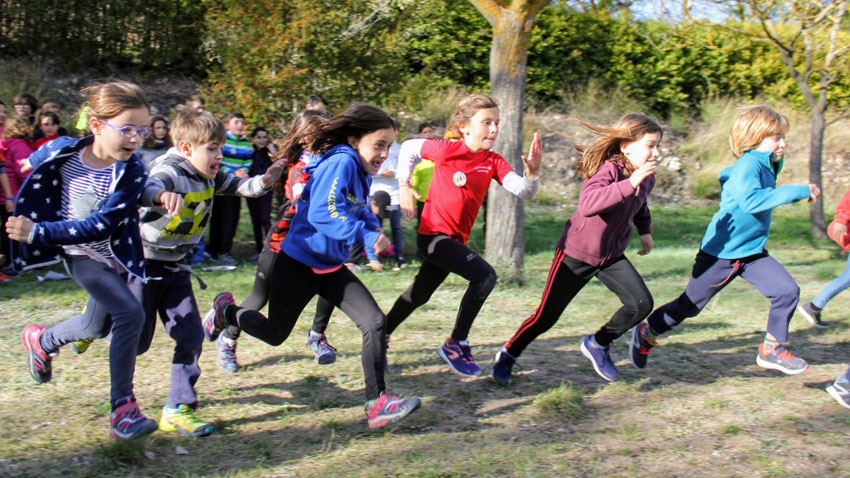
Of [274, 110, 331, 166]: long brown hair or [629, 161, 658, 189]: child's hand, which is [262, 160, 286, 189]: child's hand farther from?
[629, 161, 658, 189]: child's hand

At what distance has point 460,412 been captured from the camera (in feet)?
14.8

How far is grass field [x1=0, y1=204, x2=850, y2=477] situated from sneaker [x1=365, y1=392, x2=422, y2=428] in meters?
0.11

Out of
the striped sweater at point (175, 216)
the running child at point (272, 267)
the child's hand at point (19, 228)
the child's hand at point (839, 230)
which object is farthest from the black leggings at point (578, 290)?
the child's hand at point (19, 228)

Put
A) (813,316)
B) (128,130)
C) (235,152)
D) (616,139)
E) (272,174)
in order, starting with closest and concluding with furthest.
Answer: (128,130)
(272,174)
(616,139)
(813,316)
(235,152)

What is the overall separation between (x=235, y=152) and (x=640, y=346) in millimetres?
5687

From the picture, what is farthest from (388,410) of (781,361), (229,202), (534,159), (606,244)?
(229,202)

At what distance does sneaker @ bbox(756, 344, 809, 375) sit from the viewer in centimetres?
494

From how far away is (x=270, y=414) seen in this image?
4.41 meters

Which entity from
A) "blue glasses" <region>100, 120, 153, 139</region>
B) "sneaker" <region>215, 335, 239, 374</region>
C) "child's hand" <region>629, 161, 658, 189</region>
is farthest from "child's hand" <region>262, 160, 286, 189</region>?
"child's hand" <region>629, 161, 658, 189</region>

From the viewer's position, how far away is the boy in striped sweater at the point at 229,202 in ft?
29.6

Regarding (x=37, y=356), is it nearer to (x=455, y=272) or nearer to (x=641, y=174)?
(x=455, y=272)

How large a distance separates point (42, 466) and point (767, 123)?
4646mm

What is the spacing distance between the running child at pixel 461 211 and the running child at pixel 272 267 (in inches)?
20.9

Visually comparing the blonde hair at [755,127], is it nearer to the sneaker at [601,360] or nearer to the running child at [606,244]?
the running child at [606,244]
